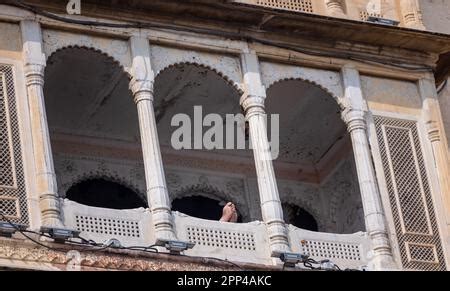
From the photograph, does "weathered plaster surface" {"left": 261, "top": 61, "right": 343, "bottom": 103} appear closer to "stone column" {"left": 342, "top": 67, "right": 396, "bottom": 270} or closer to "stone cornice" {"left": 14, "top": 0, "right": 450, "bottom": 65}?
"stone column" {"left": 342, "top": 67, "right": 396, "bottom": 270}

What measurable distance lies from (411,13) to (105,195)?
4.44 m

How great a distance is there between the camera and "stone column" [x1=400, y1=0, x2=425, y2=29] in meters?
24.0

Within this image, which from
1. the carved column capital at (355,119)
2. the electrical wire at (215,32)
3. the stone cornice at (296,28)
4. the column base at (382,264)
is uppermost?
the stone cornice at (296,28)

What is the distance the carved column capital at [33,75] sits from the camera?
2138cm

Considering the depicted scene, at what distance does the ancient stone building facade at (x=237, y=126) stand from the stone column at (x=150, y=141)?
22mm

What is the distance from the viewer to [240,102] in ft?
74.5

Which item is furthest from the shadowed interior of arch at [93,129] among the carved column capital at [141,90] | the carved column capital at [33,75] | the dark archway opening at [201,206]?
the carved column capital at [33,75]

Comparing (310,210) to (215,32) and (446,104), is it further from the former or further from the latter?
(215,32)

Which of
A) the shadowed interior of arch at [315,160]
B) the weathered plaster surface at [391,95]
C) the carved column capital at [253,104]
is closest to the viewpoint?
the carved column capital at [253,104]

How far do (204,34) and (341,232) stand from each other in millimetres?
3666

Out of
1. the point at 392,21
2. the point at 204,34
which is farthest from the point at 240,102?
the point at 392,21

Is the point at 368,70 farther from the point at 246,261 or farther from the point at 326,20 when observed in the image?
the point at 246,261

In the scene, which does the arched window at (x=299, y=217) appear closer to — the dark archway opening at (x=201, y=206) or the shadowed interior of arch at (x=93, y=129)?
the dark archway opening at (x=201, y=206)

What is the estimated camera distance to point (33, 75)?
2139 centimetres
